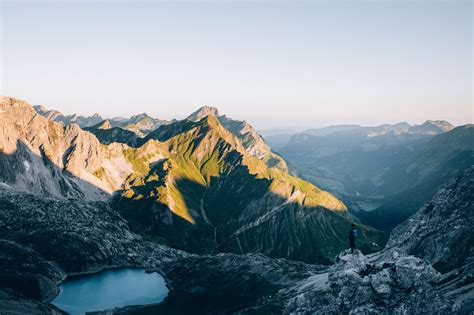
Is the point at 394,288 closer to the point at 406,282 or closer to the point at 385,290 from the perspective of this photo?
the point at 385,290

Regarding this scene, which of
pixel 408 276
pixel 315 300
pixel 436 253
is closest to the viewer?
pixel 408 276

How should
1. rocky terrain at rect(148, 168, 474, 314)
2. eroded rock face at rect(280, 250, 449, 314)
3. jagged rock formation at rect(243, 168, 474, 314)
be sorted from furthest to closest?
1. rocky terrain at rect(148, 168, 474, 314)
2. eroded rock face at rect(280, 250, 449, 314)
3. jagged rock formation at rect(243, 168, 474, 314)

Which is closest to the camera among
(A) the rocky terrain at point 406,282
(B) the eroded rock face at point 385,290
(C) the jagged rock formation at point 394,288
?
(C) the jagged rock formation at point 394,288

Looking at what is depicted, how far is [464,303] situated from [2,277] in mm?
185677

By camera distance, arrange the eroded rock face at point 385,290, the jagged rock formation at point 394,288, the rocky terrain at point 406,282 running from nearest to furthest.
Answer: the jagged rock formation at point 394,288
the eroded rock face at point 385,290
the rocky terrain at point 406,282

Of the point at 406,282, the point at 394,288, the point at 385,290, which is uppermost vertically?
the point at 406,282

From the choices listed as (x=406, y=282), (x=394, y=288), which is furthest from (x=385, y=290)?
(x=406, y=282)

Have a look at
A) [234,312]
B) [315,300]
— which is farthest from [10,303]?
[315,300]

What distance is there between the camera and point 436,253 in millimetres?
159875

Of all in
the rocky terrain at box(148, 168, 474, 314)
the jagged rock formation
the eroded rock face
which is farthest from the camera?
the rocky terrain at box(148, 168, 474, 314)

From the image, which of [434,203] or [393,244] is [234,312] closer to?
[393,244]

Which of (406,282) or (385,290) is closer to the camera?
(406,282)

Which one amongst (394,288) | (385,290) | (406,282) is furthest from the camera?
(394,288)

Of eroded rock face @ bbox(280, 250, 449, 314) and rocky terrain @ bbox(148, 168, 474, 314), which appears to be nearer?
eroded rock face @ bbox(280, 250, 449, 314)
